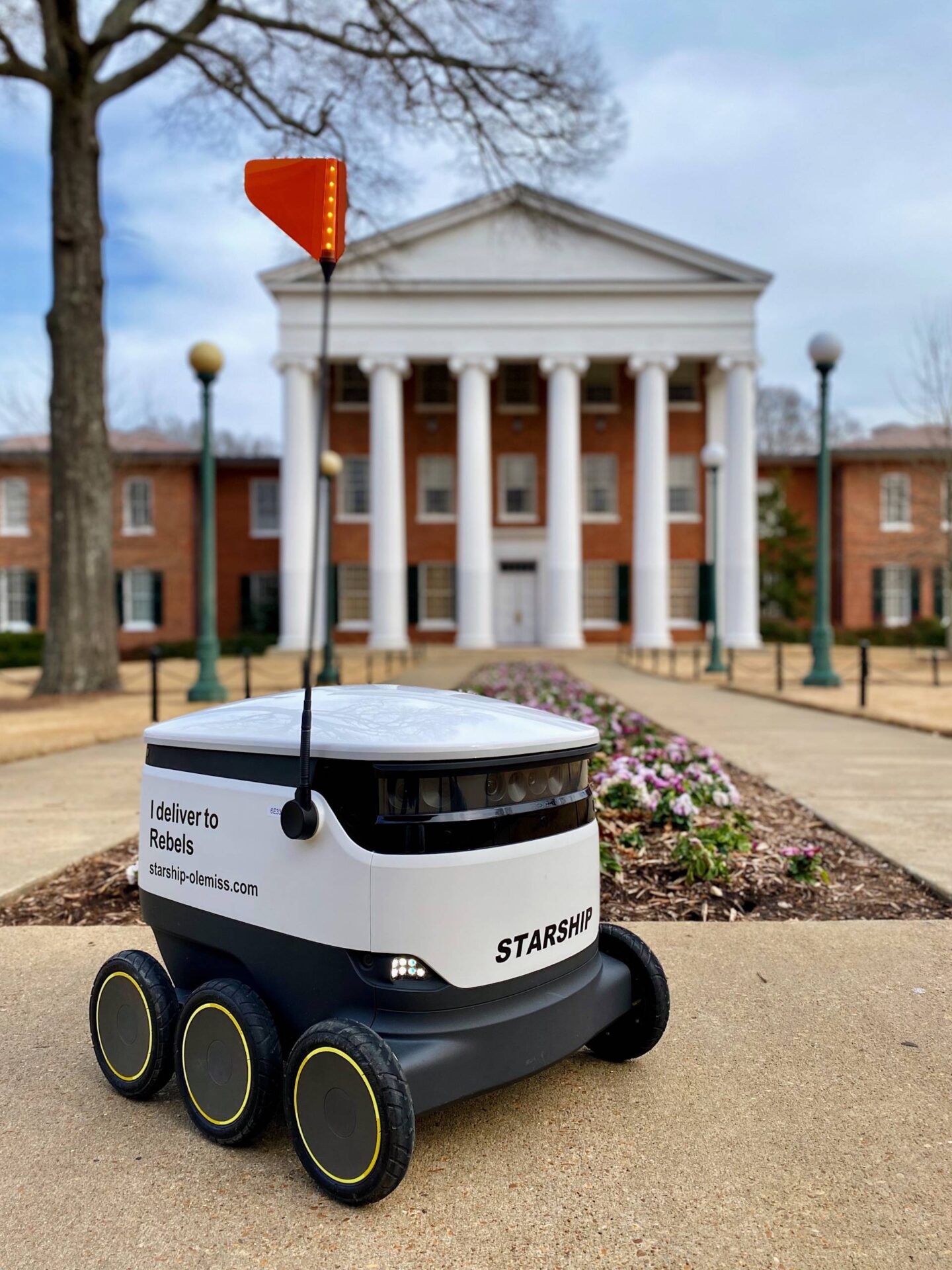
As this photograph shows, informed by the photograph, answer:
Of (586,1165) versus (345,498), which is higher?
(345,498)

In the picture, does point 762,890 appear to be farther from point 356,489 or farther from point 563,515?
point 356,489

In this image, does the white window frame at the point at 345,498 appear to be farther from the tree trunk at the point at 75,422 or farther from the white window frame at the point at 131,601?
the tree trunk at the point at 75,422

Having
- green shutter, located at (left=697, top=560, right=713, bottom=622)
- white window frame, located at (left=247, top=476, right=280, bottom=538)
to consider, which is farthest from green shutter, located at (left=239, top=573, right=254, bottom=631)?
green shutter, located at (left=697, top=560, right=713, bottom=622)

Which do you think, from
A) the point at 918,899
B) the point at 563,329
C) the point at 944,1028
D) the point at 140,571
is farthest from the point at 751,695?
the point at 140,571

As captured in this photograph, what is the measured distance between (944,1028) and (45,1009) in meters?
2.96

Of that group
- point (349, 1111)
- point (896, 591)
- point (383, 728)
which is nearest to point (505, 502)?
point (896, 591)

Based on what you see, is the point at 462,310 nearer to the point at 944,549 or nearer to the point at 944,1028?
the point at 944,549

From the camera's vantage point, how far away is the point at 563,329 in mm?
39281

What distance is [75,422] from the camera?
17000 millimetres

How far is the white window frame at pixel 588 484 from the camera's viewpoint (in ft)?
138

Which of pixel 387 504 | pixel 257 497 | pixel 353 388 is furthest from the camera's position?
pixel 257 497

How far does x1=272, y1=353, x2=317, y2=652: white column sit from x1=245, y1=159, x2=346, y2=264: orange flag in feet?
117

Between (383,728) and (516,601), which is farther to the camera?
(516,601)

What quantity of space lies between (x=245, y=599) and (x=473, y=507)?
11.3 meters
